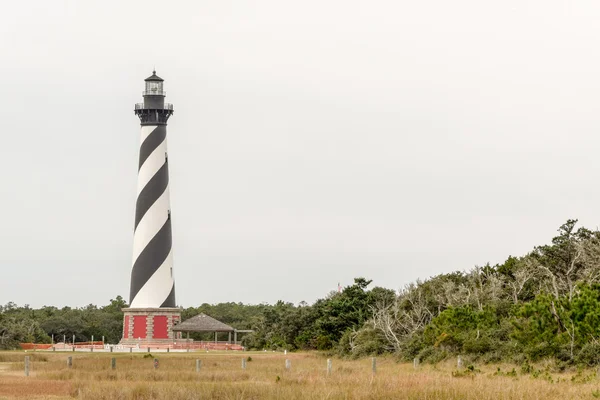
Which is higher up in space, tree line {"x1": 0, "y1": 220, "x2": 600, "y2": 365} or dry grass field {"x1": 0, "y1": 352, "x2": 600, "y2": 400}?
tree line {"x1": 0, "y1": 220, "x2": 600, "y2": 365}

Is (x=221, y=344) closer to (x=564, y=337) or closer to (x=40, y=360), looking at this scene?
(x=40, y=360)

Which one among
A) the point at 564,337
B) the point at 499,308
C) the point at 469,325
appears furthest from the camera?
the point at 499,308

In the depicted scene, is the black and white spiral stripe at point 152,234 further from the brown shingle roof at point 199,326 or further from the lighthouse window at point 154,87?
the lighthouse window at point 154,87

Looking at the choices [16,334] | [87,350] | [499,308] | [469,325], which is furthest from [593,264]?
[16,334]

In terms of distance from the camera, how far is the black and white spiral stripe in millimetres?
67125

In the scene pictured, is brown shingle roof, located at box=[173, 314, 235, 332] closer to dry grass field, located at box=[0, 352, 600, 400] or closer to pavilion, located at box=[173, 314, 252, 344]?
pavilion, located at box=[173, 314, 252, 344]

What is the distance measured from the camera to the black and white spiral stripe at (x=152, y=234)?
67.1 m

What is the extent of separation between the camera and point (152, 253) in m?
67.0

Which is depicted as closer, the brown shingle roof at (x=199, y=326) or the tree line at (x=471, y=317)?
the tree line at (x=471, y=317)

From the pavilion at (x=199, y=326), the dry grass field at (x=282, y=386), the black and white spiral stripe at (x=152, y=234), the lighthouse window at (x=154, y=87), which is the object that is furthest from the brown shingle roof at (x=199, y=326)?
the dry grass field at (x=282, y=386)

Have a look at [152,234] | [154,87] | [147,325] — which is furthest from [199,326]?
[154,87]

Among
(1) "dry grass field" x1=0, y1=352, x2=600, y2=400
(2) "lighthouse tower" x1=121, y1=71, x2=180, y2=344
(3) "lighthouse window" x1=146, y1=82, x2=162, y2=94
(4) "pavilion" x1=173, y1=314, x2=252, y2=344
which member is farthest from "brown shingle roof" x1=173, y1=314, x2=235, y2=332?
(1) "dry grass field" x1=0, y1=352, x2=600, y2=400

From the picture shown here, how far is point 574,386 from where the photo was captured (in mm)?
27281

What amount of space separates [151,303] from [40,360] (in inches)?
771
